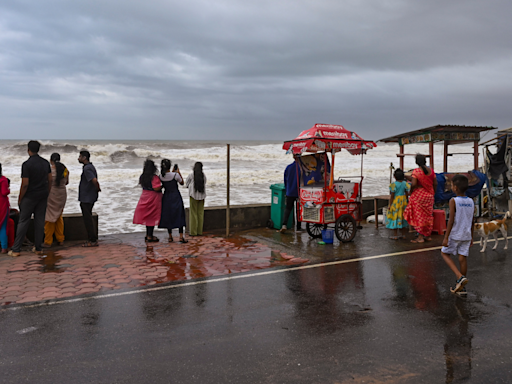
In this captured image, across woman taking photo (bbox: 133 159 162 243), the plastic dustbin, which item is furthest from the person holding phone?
the plastic dustbin

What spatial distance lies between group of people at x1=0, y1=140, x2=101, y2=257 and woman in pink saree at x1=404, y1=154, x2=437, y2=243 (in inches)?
260

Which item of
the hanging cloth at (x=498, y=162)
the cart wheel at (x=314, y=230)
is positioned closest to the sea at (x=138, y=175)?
the hanging cloth at (x=498, y=162)

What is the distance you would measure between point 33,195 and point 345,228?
6.15 metres

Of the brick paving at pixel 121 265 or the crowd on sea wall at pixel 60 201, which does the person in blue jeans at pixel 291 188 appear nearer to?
the brick paving at pixel 121 265

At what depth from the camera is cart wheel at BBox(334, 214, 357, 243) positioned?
927 cm

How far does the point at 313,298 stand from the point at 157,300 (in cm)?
198

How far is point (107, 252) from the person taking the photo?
8.45 meters

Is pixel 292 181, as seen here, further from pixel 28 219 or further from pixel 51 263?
pixel 28 219

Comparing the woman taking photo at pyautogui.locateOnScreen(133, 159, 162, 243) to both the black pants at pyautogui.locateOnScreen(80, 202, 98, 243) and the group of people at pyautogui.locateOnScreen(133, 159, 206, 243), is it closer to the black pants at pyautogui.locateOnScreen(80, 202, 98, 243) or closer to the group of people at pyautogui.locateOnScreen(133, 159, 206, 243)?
the group of people at pyautogui.locateOnScreen(133, 159, 206, 243)

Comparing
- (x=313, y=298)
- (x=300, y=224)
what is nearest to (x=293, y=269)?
(x=313, y=298)

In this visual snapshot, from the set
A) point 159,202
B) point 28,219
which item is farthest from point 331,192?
point 28,219

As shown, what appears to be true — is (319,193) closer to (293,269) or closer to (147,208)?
(293,269)

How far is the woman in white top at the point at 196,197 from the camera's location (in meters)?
9.87

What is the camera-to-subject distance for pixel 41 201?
8.23m
